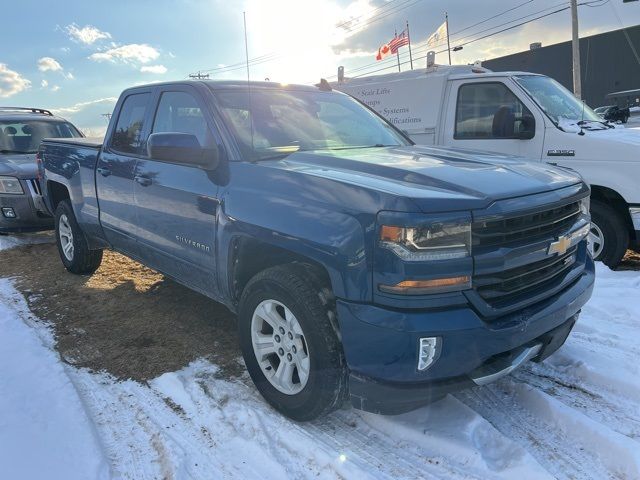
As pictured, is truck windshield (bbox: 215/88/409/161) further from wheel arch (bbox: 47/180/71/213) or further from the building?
the building

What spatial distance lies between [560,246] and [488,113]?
3.79 metres

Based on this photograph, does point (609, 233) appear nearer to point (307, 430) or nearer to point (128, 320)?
point (307, 430)

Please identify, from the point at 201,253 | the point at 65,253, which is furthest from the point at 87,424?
the point at 65,253

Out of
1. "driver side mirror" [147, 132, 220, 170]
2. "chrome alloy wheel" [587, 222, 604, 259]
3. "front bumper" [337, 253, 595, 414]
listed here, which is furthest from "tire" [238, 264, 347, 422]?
"chrome alloy wheel" [587, 222, 604, 259]

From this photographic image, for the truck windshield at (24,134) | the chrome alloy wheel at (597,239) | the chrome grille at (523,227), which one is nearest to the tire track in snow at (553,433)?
the chrome grille at (523,227)

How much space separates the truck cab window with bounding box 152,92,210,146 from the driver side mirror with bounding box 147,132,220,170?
0.78 ft

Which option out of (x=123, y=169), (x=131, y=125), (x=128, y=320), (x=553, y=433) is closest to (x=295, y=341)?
(x=553, y=433)

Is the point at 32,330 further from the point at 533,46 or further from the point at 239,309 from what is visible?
the point at 533,46

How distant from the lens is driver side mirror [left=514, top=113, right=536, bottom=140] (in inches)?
222

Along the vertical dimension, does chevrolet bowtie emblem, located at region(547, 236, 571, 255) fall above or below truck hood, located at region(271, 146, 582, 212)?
below

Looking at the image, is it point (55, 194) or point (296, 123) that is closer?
point (296, 123)

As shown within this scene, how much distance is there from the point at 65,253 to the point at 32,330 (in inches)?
74.7

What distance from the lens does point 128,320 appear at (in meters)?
4.54

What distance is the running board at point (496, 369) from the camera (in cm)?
246
